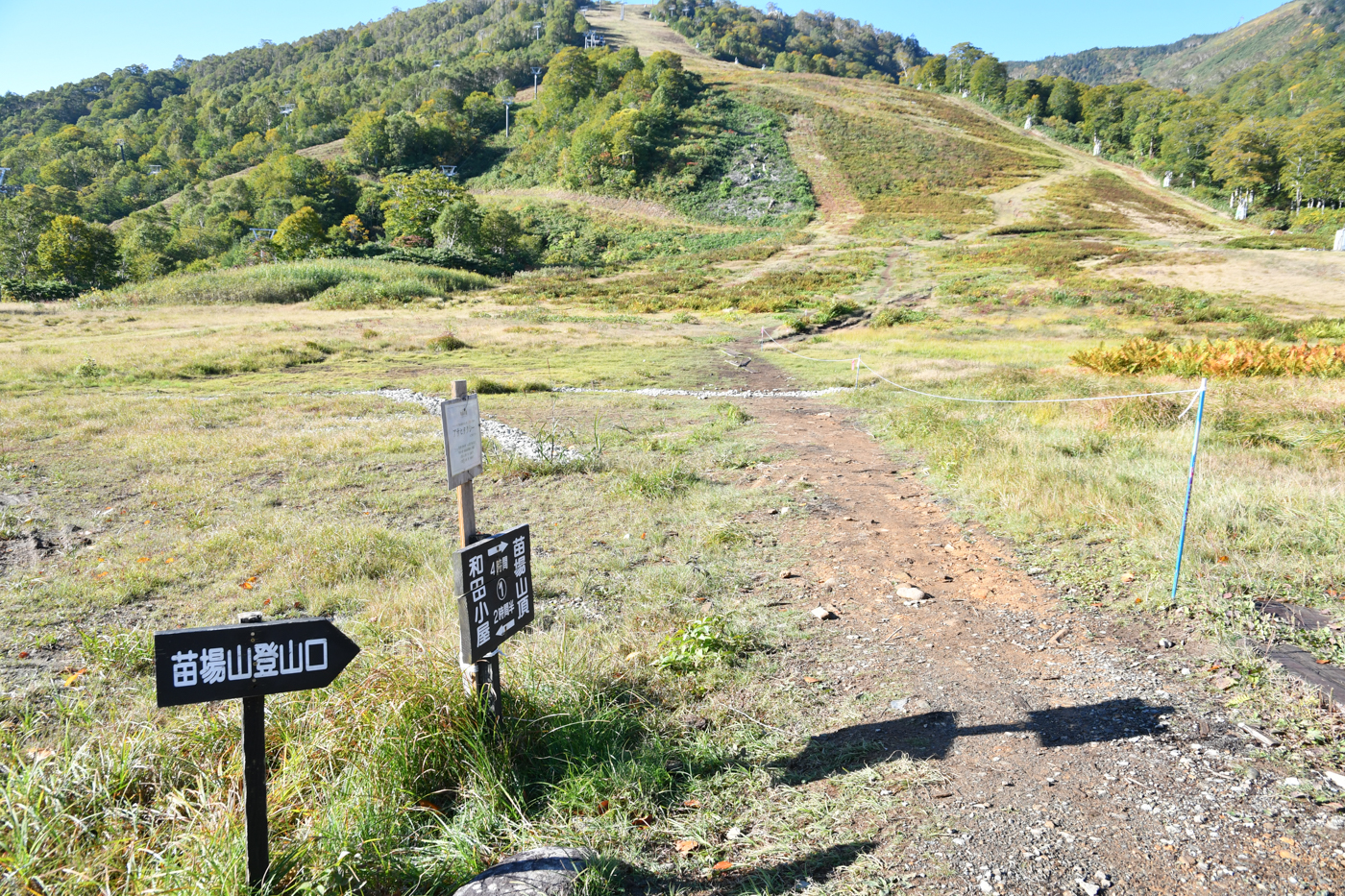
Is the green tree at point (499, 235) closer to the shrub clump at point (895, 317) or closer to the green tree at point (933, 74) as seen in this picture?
the shrub clump at point (895, 317)

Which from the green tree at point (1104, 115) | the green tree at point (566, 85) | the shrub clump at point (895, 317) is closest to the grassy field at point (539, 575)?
the shrub clump at point (895, 317)

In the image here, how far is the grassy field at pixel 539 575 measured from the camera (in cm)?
301

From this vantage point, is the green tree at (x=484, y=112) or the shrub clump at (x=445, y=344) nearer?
the shrub clump at (x=445, y=344)

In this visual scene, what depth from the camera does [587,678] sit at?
4137 mm

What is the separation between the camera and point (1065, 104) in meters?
121

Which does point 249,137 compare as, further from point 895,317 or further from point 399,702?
point 399,702

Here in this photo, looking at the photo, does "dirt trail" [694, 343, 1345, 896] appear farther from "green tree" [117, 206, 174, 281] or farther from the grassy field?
"green tree" [117, 206, 174, 281]

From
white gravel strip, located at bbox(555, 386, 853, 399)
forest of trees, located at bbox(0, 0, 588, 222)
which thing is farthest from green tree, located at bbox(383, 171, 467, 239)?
white gravel strip, located at bbox(555, 386, 853, 399)

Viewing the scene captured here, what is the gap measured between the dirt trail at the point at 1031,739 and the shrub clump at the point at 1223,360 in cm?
1165

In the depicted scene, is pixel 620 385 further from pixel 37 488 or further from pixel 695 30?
pixel 695 30

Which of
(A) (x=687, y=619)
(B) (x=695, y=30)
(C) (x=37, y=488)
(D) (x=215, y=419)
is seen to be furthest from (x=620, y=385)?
(B) (x=695, y=30)

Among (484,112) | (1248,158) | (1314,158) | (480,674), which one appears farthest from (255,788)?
(484,112)

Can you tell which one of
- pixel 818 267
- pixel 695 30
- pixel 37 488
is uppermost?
pixel 695 30

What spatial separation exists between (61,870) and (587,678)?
233cm
